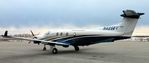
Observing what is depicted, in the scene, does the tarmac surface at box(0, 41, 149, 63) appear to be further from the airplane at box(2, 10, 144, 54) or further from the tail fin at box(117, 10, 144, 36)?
the tail fin at box(117, 10, 144, 36)

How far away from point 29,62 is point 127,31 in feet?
30.3

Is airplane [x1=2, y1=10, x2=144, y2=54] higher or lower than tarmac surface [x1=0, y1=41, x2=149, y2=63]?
higher

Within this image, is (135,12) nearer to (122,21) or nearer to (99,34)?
(122,21)

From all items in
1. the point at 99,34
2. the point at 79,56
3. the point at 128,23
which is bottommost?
the point at 79,56

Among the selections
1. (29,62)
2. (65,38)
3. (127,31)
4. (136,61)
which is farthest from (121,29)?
(29,62)

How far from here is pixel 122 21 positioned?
23.0 meters

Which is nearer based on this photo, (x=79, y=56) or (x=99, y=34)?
(x=79, y=56)

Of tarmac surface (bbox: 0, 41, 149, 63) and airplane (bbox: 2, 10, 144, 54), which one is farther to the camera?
airplane (bbox: 2, 10, 144, 54)

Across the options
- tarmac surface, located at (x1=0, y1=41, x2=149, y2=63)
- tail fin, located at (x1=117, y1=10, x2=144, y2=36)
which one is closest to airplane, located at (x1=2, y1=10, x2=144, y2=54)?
tail fin, located at (x1=117, y1=10, x2=144, y2=36)

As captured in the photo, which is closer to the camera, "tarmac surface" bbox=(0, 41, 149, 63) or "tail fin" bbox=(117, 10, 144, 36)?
"tarmac surface" bbox=(0, 41, 149, 63)

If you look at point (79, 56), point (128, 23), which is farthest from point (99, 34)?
point (79, 56)

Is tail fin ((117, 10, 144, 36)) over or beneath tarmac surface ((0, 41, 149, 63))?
over

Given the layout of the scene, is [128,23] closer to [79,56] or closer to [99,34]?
[99,34]

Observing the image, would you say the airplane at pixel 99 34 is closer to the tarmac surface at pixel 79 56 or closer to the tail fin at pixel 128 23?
the tail fin at pixel 128 23
